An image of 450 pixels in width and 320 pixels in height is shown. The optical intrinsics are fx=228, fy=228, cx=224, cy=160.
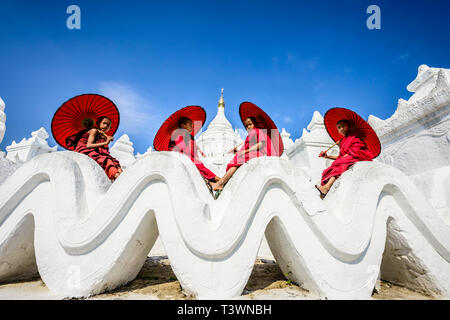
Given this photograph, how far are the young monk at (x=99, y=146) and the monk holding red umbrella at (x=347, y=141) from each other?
3.09 m

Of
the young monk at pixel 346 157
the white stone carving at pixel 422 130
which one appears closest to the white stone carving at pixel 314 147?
the white stone carving at pixel 422 130

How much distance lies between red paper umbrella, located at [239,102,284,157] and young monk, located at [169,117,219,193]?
2.81ft

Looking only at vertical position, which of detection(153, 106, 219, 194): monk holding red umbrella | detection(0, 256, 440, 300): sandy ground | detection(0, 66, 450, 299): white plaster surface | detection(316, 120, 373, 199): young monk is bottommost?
detection(0, 256, 440, 300): sandy ground

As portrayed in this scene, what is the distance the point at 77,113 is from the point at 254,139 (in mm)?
2689

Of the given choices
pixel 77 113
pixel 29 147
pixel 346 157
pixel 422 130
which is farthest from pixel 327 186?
pixel 29 147

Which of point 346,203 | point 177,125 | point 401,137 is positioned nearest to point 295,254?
point 346,203

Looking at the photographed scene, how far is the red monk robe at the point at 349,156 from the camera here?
3.41 metres

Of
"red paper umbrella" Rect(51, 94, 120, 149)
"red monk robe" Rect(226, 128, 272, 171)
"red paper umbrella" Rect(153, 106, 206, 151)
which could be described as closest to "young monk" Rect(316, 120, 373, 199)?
"red monk robe" Rect(226, 128, 272, 171)

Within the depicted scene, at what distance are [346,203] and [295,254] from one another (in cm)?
91

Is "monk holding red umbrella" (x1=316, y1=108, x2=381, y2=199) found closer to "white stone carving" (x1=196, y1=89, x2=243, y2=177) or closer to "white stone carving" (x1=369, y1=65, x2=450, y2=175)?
"white stone carving" (x1=369, y1=65, x2=450, y2=175)

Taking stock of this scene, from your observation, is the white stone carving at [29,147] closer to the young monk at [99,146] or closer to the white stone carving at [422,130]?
the young monk at [99,146]

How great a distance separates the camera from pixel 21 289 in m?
2.54

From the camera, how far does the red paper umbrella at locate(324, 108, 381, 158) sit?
3.58 m

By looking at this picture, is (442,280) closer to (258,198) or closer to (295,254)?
(295,254)
